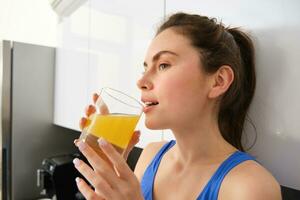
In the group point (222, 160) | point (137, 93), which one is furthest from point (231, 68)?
point (137, 93)

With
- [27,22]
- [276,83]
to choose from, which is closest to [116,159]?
[276,83]

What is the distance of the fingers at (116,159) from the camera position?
1.79 feet

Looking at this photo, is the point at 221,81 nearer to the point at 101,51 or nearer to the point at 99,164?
the point at 99,164

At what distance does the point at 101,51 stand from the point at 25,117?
902mm

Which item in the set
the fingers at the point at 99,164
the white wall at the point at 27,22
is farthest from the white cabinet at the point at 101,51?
the white wall at the point at 27,22

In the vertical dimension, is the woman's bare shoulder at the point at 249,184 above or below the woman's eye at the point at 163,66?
below

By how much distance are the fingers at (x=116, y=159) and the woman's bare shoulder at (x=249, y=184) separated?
0.78ft

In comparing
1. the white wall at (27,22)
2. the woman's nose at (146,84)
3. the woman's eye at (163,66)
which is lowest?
the woman's nose at (146,84)

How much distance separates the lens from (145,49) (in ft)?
3.64

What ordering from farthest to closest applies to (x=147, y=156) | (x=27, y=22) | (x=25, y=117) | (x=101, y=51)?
(x=27, y=22) < (x=25, y=117) < (x=101, y=51) < (x=147, y=156)

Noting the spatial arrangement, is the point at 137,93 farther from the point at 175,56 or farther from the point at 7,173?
the point at 7,173

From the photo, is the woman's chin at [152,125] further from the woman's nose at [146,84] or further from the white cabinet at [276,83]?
the white cabinet at [276,83]

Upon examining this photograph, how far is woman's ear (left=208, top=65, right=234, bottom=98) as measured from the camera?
714 mm

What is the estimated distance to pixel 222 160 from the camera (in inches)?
29.4
